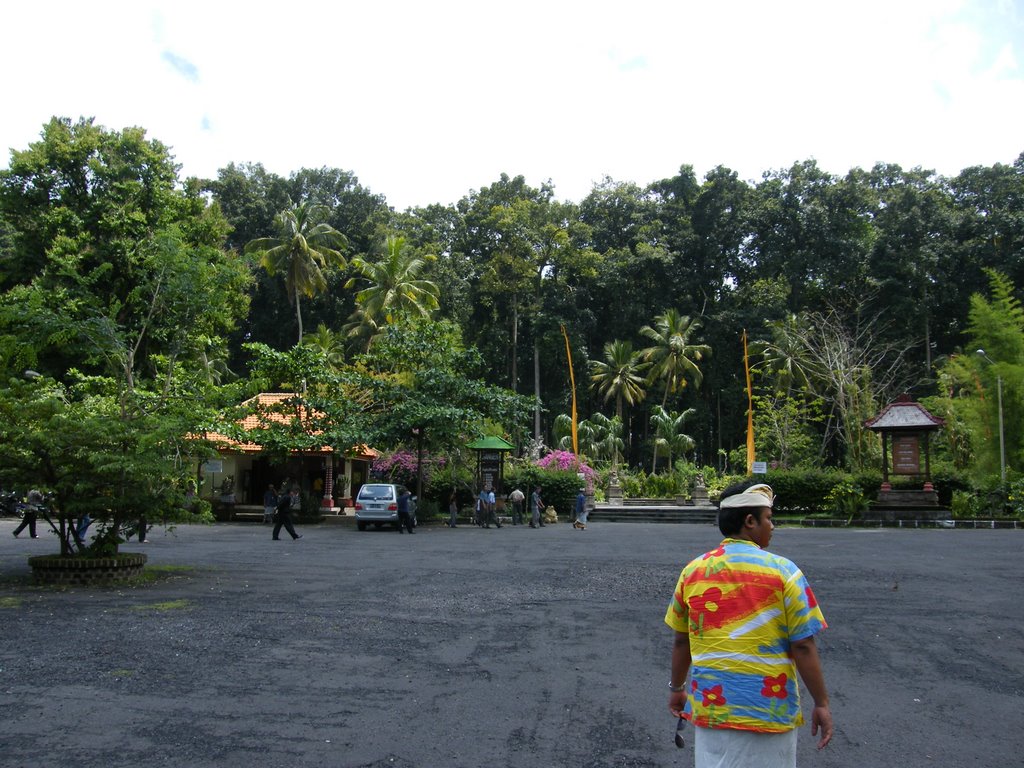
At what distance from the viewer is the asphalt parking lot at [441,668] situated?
5199mm

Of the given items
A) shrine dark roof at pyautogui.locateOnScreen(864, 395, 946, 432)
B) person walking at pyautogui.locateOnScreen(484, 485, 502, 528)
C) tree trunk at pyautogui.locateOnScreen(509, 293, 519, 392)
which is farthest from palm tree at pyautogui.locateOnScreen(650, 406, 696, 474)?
person walking at pyautogui.locateOnScreen(484, 485, 502, 528)

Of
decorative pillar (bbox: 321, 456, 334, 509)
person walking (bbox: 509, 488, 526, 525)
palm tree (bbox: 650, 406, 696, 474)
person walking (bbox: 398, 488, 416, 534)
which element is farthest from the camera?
palm tree (bbox: 650, 406, 696, 474)

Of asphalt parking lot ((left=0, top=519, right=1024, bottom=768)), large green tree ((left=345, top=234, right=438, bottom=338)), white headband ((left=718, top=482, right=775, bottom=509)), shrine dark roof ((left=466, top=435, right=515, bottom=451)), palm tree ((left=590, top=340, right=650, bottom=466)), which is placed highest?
large green tree ((left=345, top=234, right=438, bottom=338))

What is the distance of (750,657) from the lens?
3.13 m

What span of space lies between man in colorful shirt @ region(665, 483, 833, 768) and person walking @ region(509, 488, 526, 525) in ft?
87.5

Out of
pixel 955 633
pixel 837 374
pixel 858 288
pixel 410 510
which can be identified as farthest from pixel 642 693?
pixel 858 288

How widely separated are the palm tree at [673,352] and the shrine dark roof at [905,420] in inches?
780

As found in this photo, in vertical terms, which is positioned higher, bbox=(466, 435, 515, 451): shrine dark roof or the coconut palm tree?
the coconut palm tree

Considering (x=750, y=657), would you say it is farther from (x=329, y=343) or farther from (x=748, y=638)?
(x=329, y=343)

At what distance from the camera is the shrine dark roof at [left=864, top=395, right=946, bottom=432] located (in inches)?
1116

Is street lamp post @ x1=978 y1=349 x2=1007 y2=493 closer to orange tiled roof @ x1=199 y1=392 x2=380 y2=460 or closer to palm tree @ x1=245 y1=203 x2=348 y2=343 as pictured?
orange tiled roof @ x1=199 y1=392 x2=380 y2=460

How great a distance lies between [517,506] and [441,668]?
23202 mm

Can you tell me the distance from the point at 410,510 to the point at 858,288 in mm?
32812

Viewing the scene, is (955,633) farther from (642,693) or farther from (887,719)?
(642,693)
